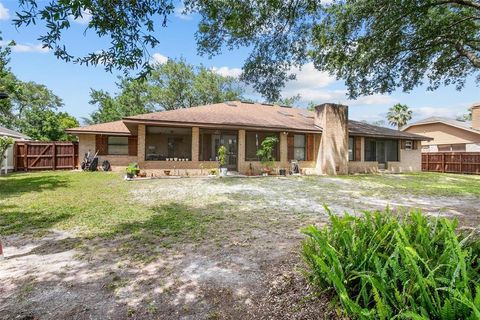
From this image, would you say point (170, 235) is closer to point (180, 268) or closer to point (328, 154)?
point (180, 268)

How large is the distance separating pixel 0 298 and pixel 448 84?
16508mm

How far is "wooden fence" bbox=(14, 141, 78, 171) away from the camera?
17922 mm

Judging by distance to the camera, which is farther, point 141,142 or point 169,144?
point 169,144

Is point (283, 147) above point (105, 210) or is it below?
above

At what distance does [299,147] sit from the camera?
724 inches

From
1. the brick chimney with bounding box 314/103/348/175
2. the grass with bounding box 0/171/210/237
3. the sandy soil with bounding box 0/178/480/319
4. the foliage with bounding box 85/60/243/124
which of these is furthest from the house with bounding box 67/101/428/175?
the foliage with bounding box 85/60/243/124

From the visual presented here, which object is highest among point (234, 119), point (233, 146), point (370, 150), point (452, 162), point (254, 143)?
point (234, 119)

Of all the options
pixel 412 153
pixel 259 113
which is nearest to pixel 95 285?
pixel 259 113

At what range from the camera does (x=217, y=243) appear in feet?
15.4

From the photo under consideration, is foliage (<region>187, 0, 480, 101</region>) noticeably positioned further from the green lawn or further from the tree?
the green lawn

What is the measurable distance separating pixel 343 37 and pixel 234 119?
8.38 m

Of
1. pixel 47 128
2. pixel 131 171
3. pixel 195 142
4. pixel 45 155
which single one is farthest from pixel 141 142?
pixel 47 128

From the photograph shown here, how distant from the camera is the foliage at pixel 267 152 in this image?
1608cm

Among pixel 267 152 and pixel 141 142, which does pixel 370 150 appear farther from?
pixel 141 142
